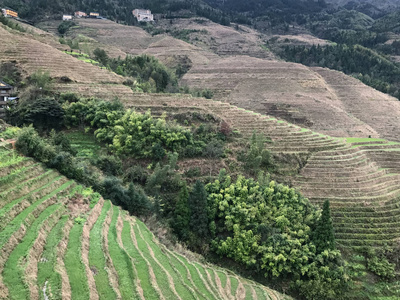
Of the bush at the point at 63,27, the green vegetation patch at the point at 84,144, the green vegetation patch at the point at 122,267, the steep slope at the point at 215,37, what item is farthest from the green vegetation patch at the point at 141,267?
the bush at the point at 63,27

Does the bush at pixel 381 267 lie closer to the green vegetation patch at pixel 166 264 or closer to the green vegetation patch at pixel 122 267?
the green vegetation patch at pixel 166 264

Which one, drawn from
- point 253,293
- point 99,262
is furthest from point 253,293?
point 99,262

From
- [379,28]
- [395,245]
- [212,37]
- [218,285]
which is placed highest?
[379,28]

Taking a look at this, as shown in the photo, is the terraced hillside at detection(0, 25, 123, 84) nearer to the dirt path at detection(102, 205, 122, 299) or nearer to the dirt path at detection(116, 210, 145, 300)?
the dirt path at detection(116, 210, 145, 300)

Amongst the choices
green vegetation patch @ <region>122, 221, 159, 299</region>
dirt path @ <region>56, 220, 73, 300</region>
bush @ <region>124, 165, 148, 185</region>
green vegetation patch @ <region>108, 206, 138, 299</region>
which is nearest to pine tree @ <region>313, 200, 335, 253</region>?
green vegetation patch @ <region>122, 221, 159, 299</region>

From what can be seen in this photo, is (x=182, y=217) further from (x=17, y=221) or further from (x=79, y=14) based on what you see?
(x=79, y=14)

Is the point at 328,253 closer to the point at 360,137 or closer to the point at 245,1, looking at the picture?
the point at 360,137

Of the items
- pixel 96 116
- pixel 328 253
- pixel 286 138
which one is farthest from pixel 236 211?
pixel 96 116
